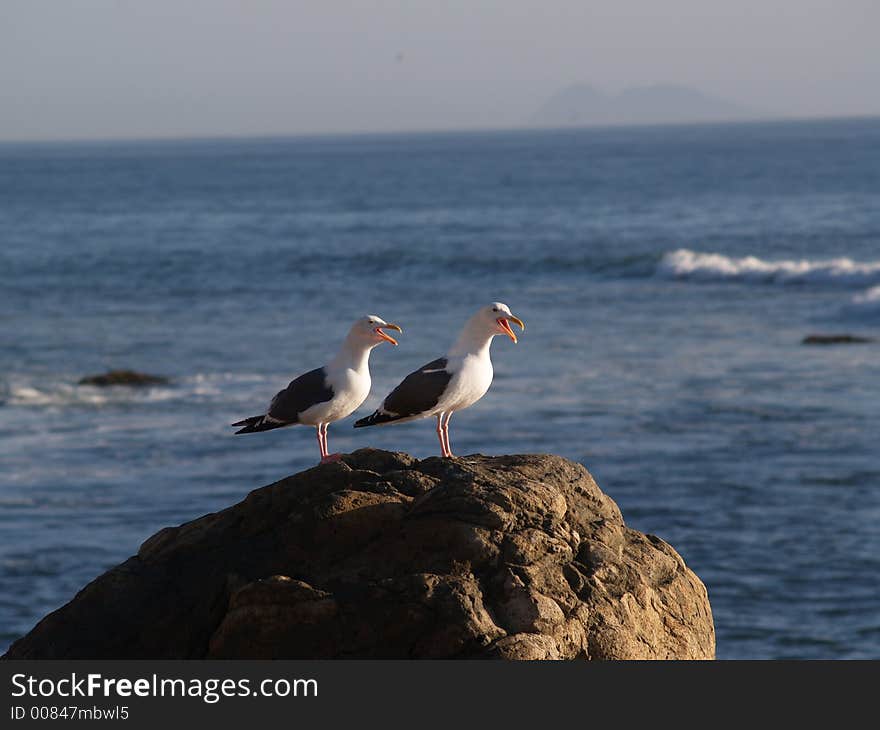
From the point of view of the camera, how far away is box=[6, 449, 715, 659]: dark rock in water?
7.22 m

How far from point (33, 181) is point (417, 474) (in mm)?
155011

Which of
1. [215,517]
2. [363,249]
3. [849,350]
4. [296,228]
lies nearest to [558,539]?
[215,517]

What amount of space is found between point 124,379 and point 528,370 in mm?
8993

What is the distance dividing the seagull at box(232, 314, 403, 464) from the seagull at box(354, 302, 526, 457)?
197 millimetres

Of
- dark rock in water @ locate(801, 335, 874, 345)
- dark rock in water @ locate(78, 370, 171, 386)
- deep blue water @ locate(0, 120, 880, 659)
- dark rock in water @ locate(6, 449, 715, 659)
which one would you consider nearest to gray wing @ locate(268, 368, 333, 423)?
dark rock in water @ locate(6, 449, 715, 659)

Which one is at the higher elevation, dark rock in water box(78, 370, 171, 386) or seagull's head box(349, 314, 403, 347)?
seagull's head box(349, 314, 403, 347)

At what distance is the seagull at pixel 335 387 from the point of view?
8.64m

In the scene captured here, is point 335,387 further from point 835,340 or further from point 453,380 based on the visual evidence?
point 835,340

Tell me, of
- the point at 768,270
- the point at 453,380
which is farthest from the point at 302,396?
the point at 768,270

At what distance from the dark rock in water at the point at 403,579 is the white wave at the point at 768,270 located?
44.7 meters

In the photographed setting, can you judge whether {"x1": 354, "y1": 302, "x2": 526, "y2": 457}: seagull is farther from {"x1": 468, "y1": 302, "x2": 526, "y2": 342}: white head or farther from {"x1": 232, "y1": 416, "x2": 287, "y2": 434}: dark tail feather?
{"x1": 232, "y1": 416, "x2": 287, "y2": 434}: dark tail feather

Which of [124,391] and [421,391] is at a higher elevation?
[421,391]

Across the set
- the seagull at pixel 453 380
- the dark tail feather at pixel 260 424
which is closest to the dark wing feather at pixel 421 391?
the seagull at pixel 453 380

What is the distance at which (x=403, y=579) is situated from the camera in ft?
24.0
